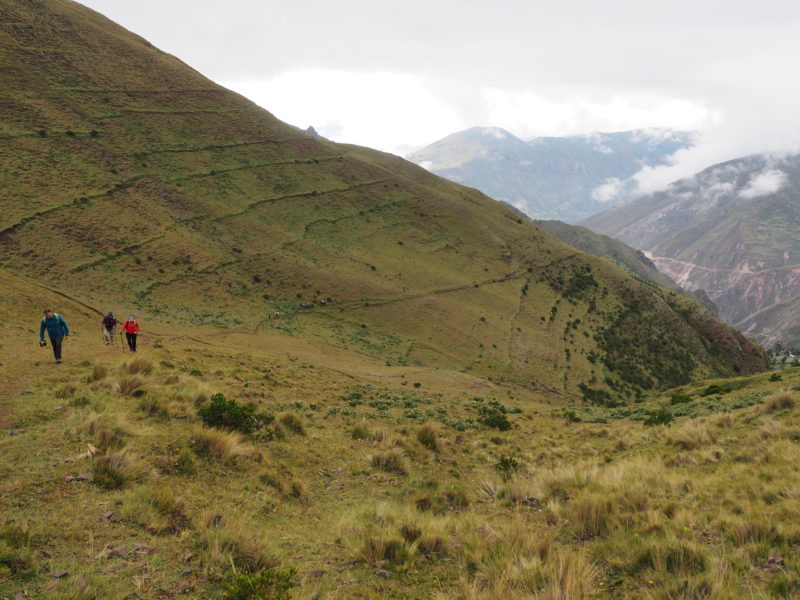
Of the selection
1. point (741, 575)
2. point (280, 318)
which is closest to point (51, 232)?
→ point (280, 318)

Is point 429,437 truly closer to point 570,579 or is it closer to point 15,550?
point 570,579

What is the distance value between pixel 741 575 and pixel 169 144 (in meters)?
88.4

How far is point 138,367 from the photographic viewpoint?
16.9 m

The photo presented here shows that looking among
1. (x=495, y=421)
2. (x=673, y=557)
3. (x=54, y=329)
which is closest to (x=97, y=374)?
(x=54, y=329)

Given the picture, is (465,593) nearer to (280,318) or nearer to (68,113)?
(280,318)

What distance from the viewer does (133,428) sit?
34.9 feet

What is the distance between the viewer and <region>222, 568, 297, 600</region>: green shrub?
5.41 meters

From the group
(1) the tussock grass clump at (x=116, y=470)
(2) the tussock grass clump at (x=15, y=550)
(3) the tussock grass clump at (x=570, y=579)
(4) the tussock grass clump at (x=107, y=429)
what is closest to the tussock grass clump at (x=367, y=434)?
(4) the tussock grass clump at (x=107, y=429)

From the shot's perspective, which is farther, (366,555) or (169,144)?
(169,144)

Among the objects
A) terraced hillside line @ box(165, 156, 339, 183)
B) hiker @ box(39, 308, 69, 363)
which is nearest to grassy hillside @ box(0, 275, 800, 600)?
hiker @ box(39, 308, 69, 363)

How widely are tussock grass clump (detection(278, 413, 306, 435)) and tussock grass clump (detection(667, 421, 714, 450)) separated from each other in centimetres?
1247

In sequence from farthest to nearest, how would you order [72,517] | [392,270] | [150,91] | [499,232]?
[499,232], [150,91], [392,270], [72,517]

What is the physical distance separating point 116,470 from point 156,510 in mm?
1475

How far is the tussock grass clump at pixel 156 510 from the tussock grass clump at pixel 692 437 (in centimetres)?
1452
